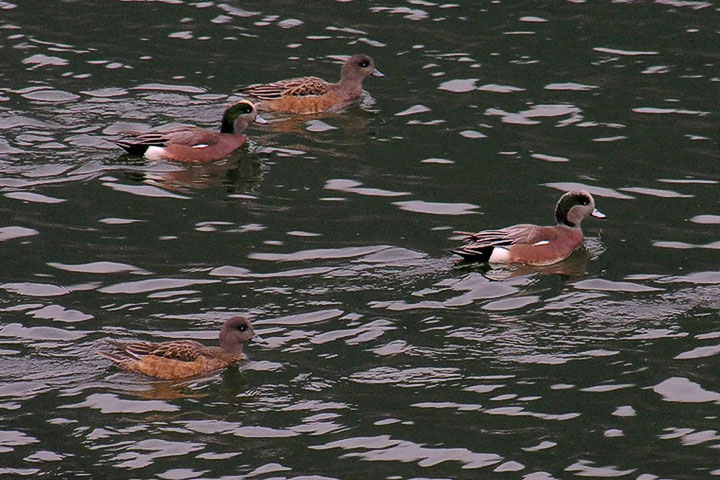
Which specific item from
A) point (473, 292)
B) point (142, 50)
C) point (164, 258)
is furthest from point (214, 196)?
point (142, 50)

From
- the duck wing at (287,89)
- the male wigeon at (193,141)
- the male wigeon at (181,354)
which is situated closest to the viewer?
the male wigeon at (181,354)

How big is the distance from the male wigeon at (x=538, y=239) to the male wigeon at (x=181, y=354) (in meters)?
3.29

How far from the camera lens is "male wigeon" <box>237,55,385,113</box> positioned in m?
21.8

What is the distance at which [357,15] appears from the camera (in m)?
25.5

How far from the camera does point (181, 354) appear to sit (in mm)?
13578

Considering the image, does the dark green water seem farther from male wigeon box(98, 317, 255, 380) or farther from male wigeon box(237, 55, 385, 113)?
male wigeon box(237, 55, 385, 113)

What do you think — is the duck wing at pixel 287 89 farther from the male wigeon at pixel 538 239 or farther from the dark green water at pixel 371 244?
the male wigeon at pixel 538 239

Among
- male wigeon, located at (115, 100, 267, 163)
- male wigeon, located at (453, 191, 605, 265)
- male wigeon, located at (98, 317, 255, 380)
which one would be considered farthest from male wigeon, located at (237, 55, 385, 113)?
male wigeon, located at (98, 317, 255, 380)

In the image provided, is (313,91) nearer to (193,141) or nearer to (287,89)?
(287,89)

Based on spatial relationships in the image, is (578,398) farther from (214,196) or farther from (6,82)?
(6,82)

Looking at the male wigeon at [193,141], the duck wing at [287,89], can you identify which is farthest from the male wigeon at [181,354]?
the duck wing at [287,89]

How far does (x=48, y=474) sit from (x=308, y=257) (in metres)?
5.24

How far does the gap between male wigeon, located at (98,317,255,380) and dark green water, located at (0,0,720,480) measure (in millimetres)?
168

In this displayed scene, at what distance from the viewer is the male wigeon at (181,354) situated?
1353 cm
